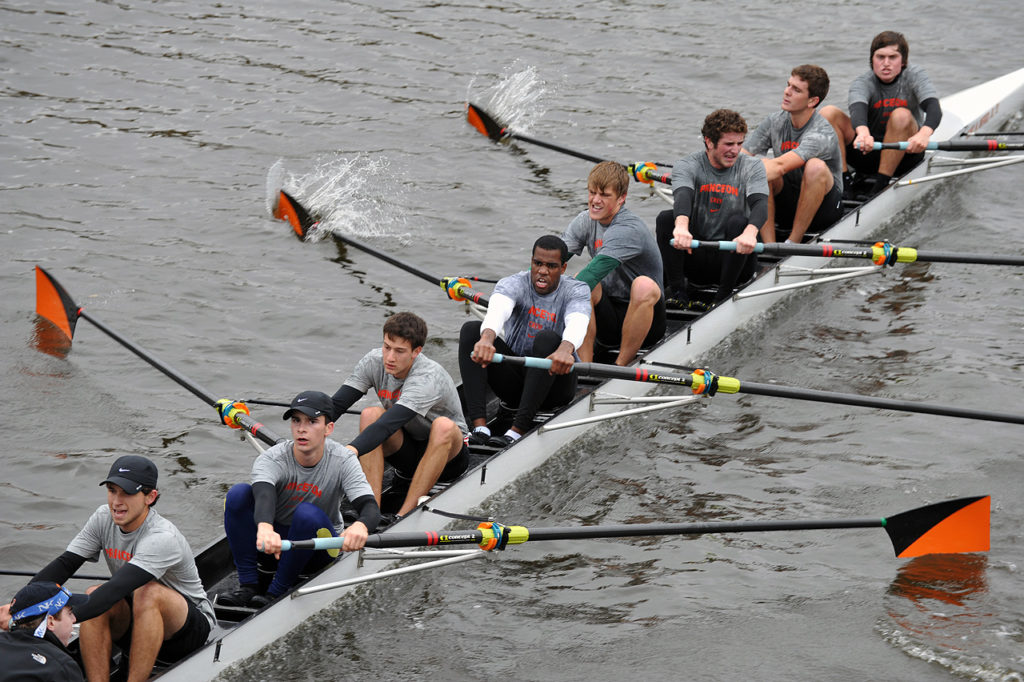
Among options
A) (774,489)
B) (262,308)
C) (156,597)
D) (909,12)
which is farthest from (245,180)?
(909,12)

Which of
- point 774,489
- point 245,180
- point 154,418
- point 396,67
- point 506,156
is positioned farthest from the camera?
point 396,67

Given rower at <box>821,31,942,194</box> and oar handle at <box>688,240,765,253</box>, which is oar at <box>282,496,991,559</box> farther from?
rower at <box>821,31,942,194</box>

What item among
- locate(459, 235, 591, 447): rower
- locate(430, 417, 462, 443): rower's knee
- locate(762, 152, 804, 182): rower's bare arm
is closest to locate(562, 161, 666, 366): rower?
locate(459, 235, 591, 447): rower

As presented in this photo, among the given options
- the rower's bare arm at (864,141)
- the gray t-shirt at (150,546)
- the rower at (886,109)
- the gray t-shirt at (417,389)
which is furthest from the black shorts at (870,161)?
the gray t-shirt at (150,546)

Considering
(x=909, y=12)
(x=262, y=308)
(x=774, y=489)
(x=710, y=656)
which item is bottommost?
(x=710, y=656)

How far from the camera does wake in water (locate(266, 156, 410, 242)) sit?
12164mm

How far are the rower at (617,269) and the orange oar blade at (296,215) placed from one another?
3.86m

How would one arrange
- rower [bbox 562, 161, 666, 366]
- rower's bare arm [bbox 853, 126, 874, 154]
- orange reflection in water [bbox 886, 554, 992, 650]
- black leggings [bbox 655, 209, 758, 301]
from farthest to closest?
rower's bare arm [bbox 853, 126, 874, 154], black leggings [bbox 655, 209, 758, 301], rower [bbox 562, 161, 666, 366], orange reflection in water [bbox 886, 554, 992, 650]

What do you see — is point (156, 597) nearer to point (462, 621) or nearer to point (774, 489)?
point (462, 621)

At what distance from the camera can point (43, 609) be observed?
5258 mm

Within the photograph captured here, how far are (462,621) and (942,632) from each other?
8.85ft

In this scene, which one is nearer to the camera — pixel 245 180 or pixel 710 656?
pixel 710 656

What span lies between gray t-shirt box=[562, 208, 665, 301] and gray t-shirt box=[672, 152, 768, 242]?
0.85 meters

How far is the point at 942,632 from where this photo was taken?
700 cm
